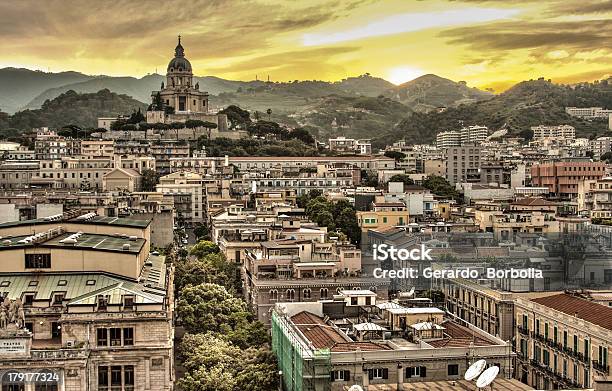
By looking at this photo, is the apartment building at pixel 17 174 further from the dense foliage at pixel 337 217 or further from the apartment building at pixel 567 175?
the apartment building at pixel 567 175

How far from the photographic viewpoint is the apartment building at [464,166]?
511 feet

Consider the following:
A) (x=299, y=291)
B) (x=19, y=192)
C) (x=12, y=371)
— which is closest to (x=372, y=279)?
(x=299, y=291)

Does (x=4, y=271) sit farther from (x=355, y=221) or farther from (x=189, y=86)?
(x=189, y=86)

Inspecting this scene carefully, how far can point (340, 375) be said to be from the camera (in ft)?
134

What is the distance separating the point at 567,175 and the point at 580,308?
9561cm

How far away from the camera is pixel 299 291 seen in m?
64.9

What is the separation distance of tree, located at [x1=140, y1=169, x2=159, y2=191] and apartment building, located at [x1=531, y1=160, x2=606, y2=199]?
181ft

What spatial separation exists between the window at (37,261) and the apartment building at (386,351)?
11286 millimetres

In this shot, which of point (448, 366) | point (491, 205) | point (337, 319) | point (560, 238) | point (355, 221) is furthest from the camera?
point (491, 205)

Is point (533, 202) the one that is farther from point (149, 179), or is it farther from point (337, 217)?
point (149, 179)

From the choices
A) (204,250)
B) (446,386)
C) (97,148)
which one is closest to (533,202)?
(204,250)

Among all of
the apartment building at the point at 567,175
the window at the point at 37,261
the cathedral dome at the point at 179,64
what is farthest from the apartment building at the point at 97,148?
the window at the point at 37,261

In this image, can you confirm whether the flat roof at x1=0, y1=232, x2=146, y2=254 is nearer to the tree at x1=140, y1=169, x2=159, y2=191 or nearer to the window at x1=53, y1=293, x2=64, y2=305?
the window at x1=53, y1=293, x2=64, y2=305

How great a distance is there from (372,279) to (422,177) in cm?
7893
